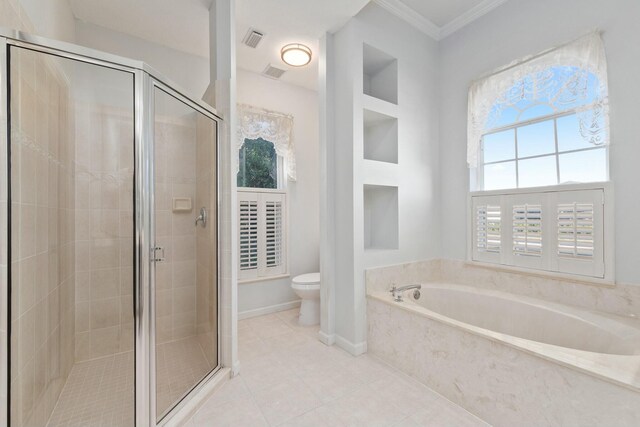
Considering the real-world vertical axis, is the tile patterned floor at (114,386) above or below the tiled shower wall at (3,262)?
below

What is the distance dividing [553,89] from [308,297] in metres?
2.58

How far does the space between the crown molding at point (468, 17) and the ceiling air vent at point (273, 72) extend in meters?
1.64

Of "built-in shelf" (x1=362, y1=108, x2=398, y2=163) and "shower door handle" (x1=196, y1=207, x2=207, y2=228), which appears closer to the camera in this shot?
"shower door handle" (x1=196, y1=207, x2=207, y2=228)

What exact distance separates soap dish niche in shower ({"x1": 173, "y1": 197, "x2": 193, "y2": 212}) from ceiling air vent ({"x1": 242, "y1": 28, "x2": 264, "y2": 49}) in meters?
1.58

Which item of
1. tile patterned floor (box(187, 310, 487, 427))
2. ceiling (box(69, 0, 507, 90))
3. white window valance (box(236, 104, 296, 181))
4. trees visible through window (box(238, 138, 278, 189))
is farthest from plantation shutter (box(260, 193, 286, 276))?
ceiling (box(69, 0, 507, 90))

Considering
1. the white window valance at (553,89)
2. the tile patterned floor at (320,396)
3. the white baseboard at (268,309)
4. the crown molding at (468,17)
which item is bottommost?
the tile patterned floor at (320,396)

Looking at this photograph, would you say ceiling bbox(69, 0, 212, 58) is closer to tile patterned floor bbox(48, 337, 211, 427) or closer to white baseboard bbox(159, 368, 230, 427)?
tile patterned floor bbox(48, 337, 211, 427)

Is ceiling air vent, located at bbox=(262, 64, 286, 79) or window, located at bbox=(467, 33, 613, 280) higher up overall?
ceiling air vent, located at bbox=(262, 64, 286, 79)

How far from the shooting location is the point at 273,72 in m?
2.95

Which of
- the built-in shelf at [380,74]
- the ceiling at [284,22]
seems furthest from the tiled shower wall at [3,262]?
the built-in shelf at [380,74]

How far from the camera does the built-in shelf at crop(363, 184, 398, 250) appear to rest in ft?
7.98

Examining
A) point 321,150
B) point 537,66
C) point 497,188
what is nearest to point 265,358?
point 321,150

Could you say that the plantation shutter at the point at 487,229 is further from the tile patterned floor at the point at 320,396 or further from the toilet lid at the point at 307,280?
the toilet lid at the point at 307,280

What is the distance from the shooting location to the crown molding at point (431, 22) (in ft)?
7.52
